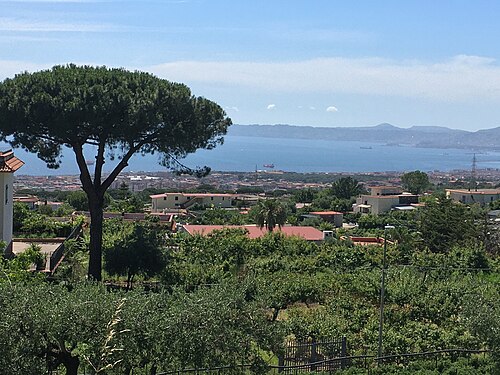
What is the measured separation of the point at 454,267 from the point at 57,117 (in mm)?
16239

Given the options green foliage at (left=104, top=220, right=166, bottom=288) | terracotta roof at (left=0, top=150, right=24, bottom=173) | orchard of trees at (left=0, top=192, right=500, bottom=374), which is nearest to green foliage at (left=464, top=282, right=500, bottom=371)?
orchard of trees at (left=0, top=192, right=500, bottom=374)

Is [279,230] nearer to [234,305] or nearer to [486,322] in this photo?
[486,322]

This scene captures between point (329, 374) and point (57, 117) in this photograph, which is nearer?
point (329, 374)

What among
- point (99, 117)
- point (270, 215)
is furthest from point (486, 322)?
point (270, 215)

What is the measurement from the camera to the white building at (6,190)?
72.8 feet

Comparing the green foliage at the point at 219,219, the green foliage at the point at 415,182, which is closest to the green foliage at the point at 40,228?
the green foliage at the point at 219,219

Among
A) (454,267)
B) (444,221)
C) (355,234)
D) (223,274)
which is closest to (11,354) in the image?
(223,274)

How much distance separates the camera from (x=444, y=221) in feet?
119

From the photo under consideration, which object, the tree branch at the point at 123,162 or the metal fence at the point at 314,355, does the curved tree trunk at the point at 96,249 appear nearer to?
the tree branch at the point at 123,162

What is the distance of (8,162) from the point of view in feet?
74.5

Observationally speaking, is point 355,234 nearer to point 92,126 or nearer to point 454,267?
point 454,267

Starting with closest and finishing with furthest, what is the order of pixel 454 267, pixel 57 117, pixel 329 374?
pixel 329 374, pixel 57 117, pixel 454 267

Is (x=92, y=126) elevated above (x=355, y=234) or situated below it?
above

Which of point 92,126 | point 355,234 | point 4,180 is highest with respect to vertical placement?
point 92,126
